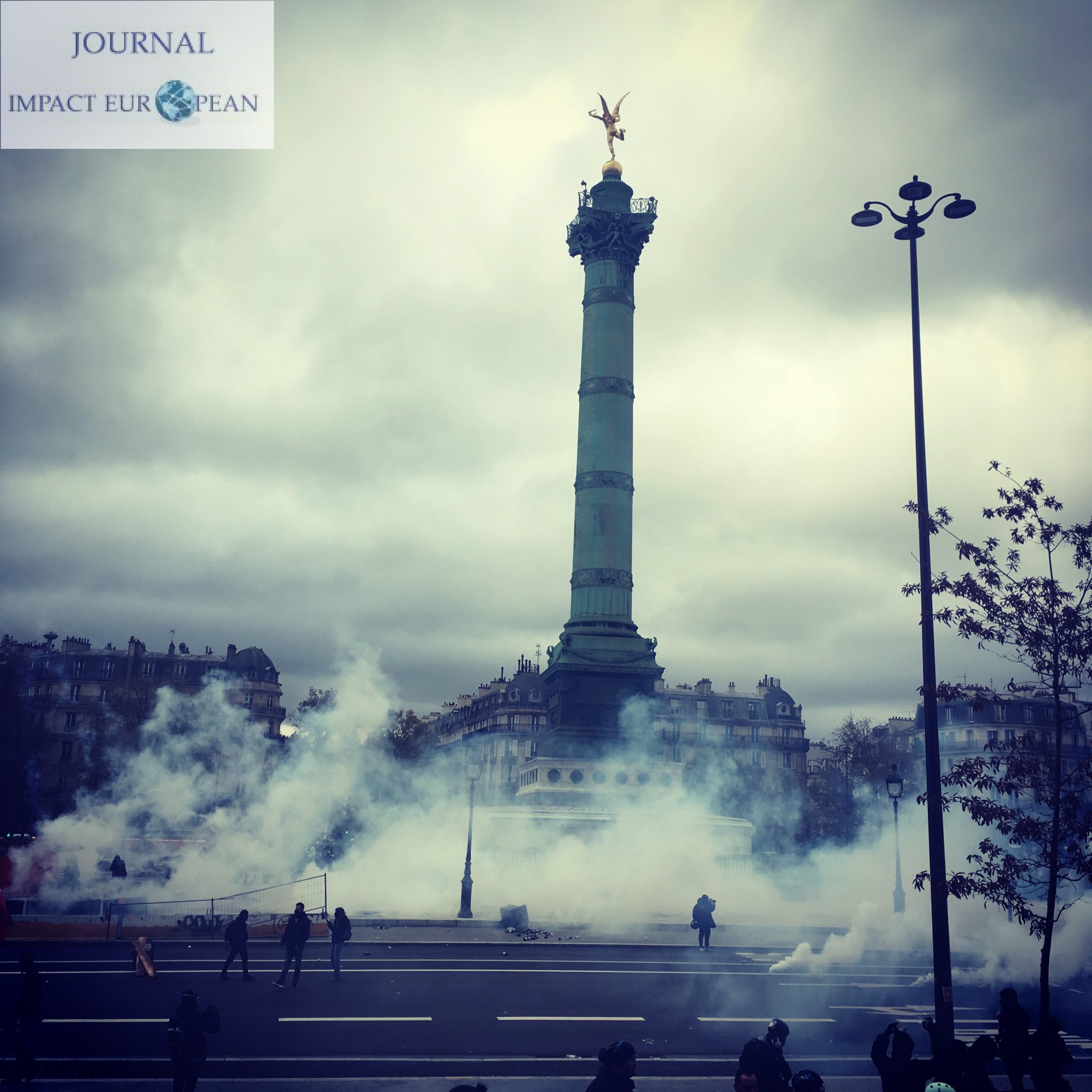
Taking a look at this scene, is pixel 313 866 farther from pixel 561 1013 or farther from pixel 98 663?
pixel 98 663

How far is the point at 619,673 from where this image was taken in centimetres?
4266

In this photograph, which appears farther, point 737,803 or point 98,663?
point 98,663

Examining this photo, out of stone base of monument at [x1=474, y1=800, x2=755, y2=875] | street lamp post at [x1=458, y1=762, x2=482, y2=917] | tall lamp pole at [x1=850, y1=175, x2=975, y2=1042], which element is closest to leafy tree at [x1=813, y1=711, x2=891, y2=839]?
stone base of monument at [x1=474, y1=800, x2=755, y2=875]

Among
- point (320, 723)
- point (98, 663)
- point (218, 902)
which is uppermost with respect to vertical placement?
point (98, 663)

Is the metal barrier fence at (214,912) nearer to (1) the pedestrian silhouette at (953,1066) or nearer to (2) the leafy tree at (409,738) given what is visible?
(1) the pedestrian silhouette at (953,1066)

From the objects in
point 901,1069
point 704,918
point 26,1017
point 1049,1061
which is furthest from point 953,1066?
point 704,918

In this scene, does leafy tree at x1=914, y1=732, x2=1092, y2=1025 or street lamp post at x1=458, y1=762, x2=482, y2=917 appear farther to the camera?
street lamp post at x1=458, y1=762, x2=482, y2=917

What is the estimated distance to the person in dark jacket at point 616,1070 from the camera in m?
6.44

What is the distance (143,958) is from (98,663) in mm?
58661

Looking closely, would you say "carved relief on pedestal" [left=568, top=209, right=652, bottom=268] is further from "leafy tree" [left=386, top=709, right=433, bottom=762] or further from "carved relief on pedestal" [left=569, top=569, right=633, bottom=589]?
"leafy tree" [left=386, top=709, right=433, bottom=762]

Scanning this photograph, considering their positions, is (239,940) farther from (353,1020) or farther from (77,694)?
(77,694)

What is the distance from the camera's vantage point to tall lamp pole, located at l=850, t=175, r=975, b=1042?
36.6 feet

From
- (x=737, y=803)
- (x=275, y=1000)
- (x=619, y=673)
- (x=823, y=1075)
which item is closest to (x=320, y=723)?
(x=619, y=673)

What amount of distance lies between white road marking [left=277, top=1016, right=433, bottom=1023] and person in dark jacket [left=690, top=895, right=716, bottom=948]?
10.4 m
